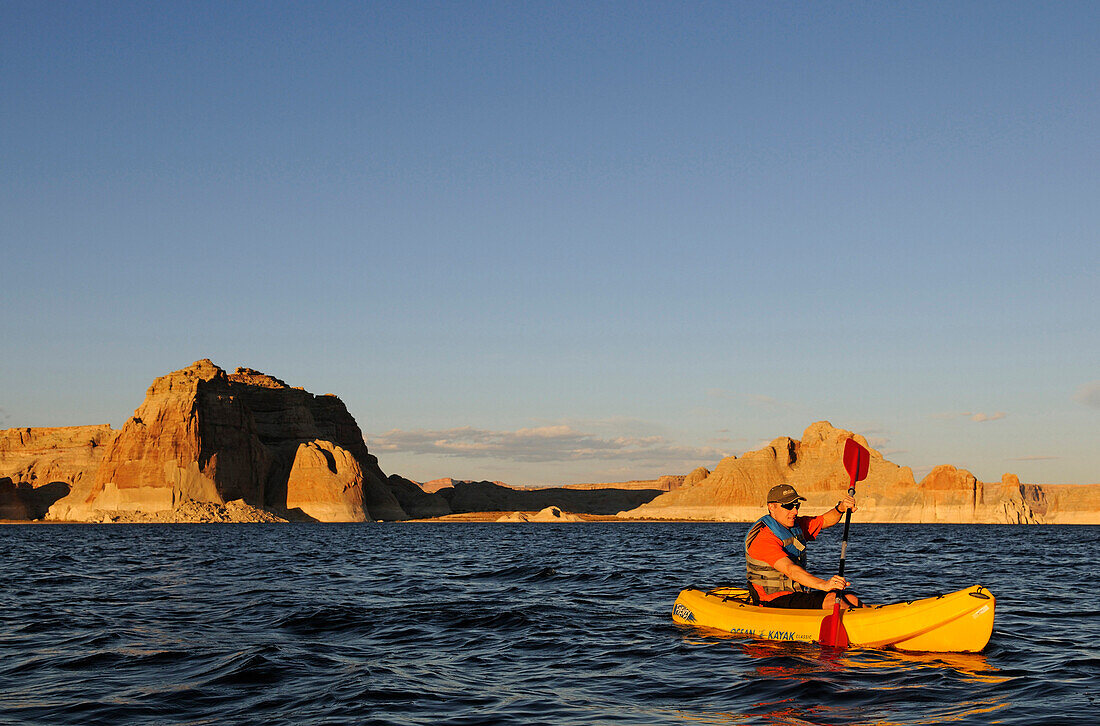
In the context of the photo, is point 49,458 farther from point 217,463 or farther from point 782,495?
point 782,495

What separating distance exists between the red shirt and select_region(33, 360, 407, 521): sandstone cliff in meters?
95.9

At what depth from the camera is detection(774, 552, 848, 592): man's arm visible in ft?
36.3

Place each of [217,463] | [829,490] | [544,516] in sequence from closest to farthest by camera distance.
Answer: [217,463]
[544,516]
[829,490]

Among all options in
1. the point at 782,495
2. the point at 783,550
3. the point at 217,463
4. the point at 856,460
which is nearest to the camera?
the point at 783,550

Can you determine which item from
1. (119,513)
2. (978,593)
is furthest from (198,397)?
(978,593)

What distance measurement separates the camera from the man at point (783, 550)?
11.9m

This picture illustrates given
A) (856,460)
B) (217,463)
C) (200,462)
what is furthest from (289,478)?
(856,460)

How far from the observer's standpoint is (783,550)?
39.5 feet

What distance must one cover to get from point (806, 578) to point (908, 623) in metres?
1.28

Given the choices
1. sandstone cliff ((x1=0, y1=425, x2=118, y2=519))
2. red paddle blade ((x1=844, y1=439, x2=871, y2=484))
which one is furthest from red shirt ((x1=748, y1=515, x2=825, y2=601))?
sandstone cliff ((x1=0, y1=425, x2=118, y2=519))

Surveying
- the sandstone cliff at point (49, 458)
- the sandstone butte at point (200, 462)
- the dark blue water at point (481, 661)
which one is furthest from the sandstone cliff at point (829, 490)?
the dark blue water at point (481, 661)

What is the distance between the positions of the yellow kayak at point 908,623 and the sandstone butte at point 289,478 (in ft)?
311

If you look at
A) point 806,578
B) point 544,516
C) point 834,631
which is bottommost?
point 544,516

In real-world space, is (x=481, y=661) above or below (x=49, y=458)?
below
